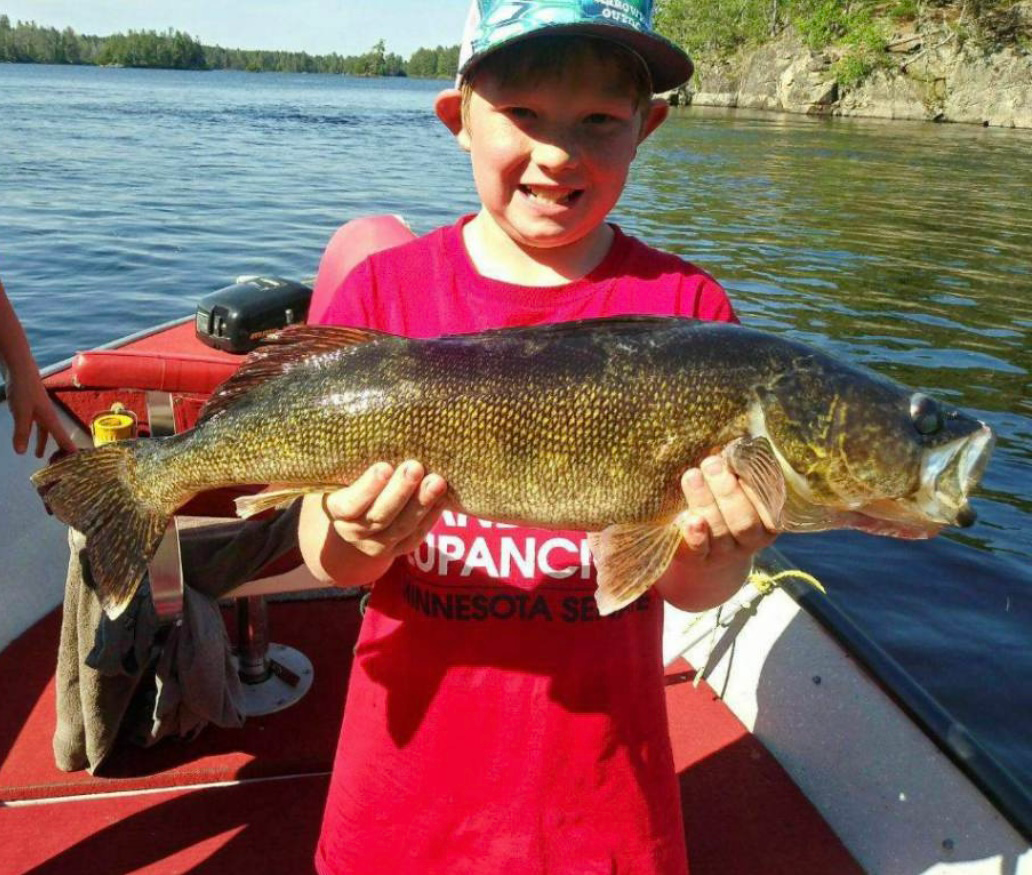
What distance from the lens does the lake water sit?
7.39m

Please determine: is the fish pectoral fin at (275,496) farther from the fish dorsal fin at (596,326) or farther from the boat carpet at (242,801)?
the boat carpet at (242,801)

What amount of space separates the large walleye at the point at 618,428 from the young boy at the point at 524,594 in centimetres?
12

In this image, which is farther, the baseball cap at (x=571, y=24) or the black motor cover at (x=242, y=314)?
the black motor cover at (x=242, y=314)

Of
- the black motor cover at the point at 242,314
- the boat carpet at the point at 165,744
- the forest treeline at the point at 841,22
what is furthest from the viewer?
the forest treeline at the point at 841,22

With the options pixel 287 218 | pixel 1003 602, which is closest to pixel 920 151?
pixel 287 218

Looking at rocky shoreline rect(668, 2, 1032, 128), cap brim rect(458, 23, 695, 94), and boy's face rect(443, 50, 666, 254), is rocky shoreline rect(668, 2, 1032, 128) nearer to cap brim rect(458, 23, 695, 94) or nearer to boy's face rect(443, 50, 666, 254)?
cap brim rect(458, 23, 695, 94)

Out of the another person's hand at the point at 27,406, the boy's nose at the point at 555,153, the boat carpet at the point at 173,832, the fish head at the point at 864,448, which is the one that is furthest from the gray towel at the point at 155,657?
the fish head at the point at 864,448

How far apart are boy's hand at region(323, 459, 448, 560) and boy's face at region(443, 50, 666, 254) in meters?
0.67

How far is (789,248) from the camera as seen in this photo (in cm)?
1928

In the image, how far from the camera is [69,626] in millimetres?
3434

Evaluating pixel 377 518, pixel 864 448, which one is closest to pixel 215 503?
pixel 377 518

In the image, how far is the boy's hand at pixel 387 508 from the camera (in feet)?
6.59

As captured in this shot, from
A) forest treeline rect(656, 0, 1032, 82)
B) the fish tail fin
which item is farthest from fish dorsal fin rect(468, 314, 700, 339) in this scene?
forest treeline rect(656, 0, 1032, 82)

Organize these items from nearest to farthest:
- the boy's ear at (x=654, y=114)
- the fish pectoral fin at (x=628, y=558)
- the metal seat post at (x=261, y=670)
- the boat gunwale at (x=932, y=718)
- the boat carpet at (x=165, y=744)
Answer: the fish pectoral fin at (x=628, y=558), the boy's ear at (x=654, y=114), the boat gunwale at (x=932, y=718), the boat carpet at (x=165, y=744), the metal seat post at (x=261, y=670)
